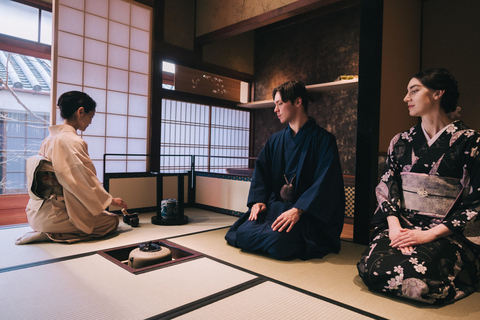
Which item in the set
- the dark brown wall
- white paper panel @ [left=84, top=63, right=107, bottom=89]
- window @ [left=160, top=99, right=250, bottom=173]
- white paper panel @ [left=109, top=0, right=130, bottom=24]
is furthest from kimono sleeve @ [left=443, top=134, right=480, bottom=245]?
white paper panel @ [left=109, top=0, right=130, bottom=24]

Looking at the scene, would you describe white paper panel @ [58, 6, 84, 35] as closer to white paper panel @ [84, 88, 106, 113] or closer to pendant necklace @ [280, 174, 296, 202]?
white paper panel @ [84, 88, 106, 113]

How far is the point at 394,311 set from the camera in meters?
1.57

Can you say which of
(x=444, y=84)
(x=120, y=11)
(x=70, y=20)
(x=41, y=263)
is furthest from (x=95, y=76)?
(x=444, y=84)

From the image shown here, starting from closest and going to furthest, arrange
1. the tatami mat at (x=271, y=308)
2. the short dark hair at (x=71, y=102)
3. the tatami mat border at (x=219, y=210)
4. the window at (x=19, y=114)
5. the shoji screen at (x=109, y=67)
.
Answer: the tatami mat at (x=271, y=308) < the short dark hair at (x=71, y=102) < the shoji screen at (x=109, y=67) < the tatami mat border at (x=219, y=210) < the window at (x=19, y=114)

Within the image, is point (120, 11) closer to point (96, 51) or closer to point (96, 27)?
point (96, 27)

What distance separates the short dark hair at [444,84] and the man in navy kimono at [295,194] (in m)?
0.78

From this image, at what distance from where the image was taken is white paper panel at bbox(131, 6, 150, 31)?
14.9 feet

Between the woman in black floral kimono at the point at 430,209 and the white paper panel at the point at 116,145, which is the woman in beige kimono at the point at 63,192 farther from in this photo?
the woman in black floral kimono at the point at 430,209

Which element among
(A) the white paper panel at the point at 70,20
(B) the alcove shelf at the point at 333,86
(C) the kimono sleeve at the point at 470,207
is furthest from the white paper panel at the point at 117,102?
(C) the kimono sleeve at the point at 470,207

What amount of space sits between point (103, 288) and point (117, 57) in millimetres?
3479

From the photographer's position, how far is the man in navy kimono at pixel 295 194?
238 centimetres

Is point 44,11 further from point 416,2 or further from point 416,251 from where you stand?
point 416,251

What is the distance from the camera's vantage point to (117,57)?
4.41m

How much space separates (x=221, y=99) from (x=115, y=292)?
492 centimetres
